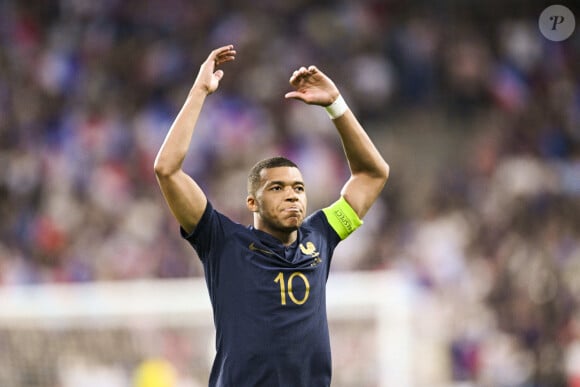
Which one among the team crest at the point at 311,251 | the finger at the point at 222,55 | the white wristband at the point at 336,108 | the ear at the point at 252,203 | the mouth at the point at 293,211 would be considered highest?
the finger at the point at 222,55

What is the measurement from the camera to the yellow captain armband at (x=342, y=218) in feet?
17.2

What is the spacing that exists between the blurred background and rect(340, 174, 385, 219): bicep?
17.2ft

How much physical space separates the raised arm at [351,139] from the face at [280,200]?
1.31 ft

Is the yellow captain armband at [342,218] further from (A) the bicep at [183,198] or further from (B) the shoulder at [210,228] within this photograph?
(A) the bicep at [183,198]

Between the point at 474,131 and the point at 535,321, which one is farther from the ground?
the point at 474,131

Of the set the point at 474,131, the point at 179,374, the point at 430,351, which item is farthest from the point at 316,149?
the point at 179,374

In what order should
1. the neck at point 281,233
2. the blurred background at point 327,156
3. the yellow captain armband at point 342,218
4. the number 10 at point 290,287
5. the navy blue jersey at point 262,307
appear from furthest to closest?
the blurred background at point 327,156, the yellow captain armband at point 342,218, the neck at point 281,233, the number 10 at point 290,287, the navy blue jersey at point 262,307

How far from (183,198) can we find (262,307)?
1.89 feet

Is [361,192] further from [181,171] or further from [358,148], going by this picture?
[181,171]

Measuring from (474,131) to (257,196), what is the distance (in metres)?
10.2

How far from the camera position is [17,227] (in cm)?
1477

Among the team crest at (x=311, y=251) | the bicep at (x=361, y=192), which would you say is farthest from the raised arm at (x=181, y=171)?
the bicep at (x=361, y=192)

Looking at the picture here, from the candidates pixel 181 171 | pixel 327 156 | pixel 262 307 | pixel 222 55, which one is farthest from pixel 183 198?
pixel 327 156

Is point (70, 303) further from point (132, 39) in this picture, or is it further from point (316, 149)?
point (132, 39)
